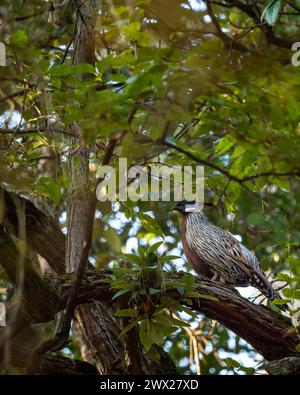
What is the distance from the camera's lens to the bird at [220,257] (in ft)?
23.5

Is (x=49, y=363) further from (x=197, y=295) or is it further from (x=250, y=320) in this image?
(x=250, y=320)

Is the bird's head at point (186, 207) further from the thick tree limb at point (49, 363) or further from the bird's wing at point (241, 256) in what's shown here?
the thick tree limb at point (49, 363)

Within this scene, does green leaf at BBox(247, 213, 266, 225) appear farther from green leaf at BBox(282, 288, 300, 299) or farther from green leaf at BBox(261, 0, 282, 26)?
green leaf at BBox(261, 0, 282, 26)

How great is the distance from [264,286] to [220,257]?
560 mm

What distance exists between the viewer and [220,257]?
7.23 meters

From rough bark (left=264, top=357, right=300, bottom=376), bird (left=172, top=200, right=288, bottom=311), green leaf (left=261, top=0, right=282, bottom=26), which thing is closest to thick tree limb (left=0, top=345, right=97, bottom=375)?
rough bark (left=264, top=357, right=300, bottom=376)

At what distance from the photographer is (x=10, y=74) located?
193 inches

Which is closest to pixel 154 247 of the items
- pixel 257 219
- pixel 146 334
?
pixel 146 334

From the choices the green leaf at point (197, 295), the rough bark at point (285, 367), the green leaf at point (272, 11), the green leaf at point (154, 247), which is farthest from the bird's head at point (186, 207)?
the green leaf at point (272, 11)

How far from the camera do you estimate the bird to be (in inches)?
282

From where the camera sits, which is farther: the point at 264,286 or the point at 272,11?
the point at 264,286

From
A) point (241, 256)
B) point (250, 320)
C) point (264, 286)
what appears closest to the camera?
point (250, 320)

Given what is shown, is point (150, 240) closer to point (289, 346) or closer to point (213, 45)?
point (289, 346)
